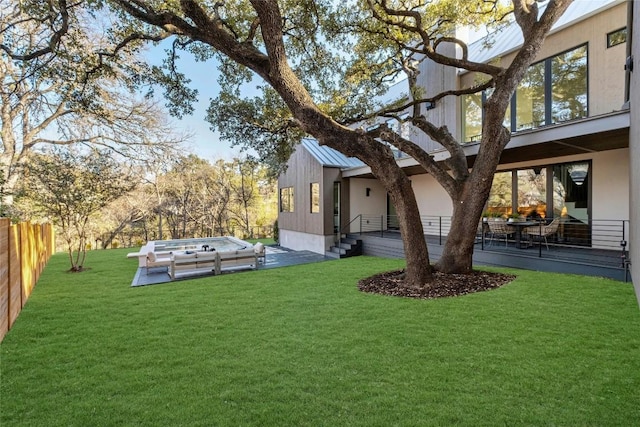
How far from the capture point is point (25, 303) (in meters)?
6.49

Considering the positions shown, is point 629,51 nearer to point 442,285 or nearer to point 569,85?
point 569,85

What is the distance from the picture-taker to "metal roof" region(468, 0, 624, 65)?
8289mm

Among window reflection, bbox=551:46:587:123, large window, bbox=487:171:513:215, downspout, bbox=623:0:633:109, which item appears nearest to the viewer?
downspout, bbox=623:0:633:109

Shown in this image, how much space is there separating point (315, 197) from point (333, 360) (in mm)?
10664

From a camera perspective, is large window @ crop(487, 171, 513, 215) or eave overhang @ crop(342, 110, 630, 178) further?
large window @ crop(487, 171, 513, 215)

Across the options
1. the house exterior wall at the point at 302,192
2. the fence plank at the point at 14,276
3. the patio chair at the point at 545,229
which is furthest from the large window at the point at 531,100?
the fence plank at the point at 14,276

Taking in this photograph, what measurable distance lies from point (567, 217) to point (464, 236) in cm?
397

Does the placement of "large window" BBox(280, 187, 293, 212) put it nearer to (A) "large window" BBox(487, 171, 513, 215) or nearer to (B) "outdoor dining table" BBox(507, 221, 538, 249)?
Result: (A) "large window" BBox(487, 171, 513, 215)

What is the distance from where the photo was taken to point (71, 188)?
33.2 feet

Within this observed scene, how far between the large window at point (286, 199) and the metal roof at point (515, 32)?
31.8 feet

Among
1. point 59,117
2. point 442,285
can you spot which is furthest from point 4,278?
point 59,117

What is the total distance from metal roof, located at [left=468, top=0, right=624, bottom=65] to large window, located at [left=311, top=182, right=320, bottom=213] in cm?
756

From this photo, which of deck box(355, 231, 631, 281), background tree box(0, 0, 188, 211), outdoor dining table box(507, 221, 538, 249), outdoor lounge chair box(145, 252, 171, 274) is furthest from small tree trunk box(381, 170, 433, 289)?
background tree box(0, 0, 188, 211)

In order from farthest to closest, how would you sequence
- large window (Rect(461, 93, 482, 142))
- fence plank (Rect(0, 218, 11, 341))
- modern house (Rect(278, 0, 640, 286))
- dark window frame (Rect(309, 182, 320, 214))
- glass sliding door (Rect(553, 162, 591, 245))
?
dark window frame (Rect(309, 182, 320, 214)) → large window (Rect(461, 93, 482, 142)) → glass sliding door (Rect(553, 162, 591, 245)) → modern house (Rect(278, 0, 640, 286)) → fence plank (Rect(0, 218, 11, 341))
